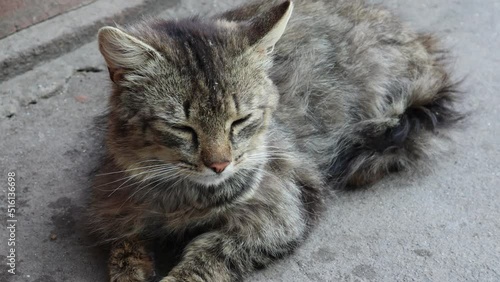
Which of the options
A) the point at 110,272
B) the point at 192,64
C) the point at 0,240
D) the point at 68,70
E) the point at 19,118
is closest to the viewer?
the point at 192,64

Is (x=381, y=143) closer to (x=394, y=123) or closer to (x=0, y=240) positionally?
(x=394, y=123)

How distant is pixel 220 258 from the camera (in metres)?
2.96

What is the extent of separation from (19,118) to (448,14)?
9.99 feet

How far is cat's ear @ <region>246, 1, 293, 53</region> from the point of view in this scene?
2.75 meters

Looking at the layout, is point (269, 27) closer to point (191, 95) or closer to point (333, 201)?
point (191, 95)

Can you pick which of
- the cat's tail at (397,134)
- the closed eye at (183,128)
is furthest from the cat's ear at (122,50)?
the cat's tail at (397,134)

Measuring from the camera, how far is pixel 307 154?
3.45m

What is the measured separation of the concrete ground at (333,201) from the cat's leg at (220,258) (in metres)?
0.07

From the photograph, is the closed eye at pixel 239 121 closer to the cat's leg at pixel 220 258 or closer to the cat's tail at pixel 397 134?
the cat's leg at pixel 220 258

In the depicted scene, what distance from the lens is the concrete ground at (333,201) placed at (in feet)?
10.1

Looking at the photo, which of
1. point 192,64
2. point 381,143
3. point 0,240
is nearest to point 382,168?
point 381,143

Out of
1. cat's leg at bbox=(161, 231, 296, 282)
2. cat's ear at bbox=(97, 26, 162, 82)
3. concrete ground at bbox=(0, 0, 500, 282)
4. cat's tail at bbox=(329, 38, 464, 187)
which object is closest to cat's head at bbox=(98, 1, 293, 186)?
cat's ear at bbox=(97, 26, 162, 82)

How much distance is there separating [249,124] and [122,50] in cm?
55

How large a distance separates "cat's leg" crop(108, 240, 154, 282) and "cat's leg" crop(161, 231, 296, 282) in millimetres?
127
